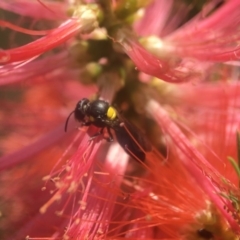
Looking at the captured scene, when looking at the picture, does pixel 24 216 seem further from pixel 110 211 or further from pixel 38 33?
pixel 38 33

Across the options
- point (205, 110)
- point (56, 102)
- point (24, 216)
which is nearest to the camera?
point (24, 216)

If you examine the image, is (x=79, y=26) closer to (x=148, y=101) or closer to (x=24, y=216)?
(x=148, y=101)

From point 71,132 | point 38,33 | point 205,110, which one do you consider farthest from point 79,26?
point 205,110

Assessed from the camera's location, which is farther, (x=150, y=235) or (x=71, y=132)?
(x=71, y=132)

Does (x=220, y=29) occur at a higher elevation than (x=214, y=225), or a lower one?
higher

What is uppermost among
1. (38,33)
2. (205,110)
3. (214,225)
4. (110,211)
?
(38,33)

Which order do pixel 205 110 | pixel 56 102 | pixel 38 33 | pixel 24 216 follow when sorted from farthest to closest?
pixel 56 102 < pixel 205 110 < pixel 24 216 < pixel 38 33
